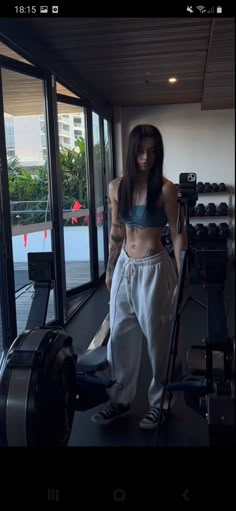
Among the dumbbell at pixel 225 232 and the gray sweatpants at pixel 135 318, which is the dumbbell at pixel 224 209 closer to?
the dumbbell at pixel 225 232

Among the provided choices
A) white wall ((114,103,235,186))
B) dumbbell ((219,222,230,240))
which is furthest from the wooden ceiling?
dumbbell ((219,222,230,240))

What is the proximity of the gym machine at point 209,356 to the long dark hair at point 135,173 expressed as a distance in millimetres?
54

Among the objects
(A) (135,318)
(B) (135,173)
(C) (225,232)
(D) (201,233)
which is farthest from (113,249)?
(C) (225,232)

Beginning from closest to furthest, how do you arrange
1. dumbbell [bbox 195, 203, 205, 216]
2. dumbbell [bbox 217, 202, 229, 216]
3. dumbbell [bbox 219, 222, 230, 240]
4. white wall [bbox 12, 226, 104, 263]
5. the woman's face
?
dumbbell [bbox 219, 222, 230, 240] < dumbbell [bbox 217, 202, 229, 216] < the woman's face < dumbbell [bbox 195, 203, 205, 216] < white wall [bbox 12, 226, 104, 263]

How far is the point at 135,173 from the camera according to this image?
78cm

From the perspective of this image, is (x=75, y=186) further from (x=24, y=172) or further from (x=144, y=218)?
(x=144, y=218)

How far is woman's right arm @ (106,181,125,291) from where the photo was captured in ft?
3.38

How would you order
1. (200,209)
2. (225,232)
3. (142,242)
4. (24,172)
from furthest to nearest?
(24,172)
(200,209)
(142,242)
(225,232)

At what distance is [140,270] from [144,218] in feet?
0.78

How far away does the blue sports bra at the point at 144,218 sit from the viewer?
2.94 feet

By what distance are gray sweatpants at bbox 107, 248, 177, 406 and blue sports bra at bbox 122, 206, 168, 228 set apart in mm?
101

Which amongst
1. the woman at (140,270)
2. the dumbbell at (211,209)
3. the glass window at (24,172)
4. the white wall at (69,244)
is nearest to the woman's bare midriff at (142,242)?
the woman at (140,270)
